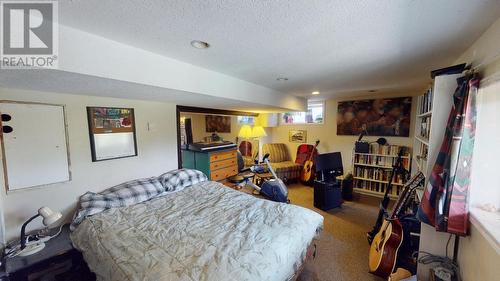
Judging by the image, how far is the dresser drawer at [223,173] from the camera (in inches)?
131

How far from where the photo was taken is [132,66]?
4.56 ft

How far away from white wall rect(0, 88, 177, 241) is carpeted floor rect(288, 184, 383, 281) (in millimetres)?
2326

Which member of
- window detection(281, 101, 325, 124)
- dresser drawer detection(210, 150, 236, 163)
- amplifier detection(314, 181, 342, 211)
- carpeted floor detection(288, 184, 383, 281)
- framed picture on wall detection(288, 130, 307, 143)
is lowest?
carpeted floor detection(288, 184, 383, 281)

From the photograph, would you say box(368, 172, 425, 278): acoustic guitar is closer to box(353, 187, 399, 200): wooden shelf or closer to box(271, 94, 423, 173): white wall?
box(353, 187, 399, 200): wooden shelf

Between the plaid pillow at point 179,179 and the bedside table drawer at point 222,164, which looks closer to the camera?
the plaid pillow at point 179,179

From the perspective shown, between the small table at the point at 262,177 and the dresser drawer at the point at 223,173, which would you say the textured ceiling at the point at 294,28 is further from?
the small table at the point at 262,177

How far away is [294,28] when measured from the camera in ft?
3.76

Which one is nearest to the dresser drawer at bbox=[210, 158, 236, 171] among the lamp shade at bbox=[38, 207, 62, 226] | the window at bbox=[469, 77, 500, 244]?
the lamp shade at bbox=[38, 207, 62, 226]

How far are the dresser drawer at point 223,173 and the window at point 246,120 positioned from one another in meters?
1.30

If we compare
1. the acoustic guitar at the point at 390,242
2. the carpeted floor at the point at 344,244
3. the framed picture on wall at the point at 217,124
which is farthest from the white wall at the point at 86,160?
the acoustic guitar at the point at 390,242

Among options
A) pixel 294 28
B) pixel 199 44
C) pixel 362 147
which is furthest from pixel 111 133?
pixel 362 147

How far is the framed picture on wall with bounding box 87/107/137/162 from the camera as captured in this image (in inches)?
82.8

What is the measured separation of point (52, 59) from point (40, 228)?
171 centimetres

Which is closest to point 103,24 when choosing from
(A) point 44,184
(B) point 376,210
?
(A) point 44,184
